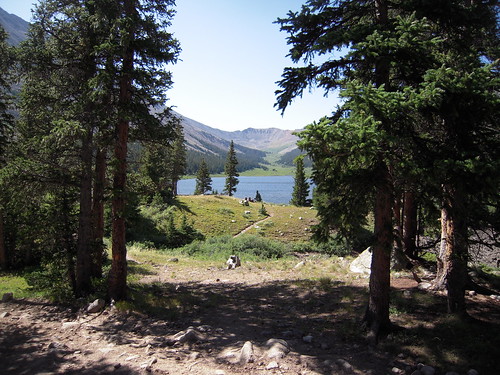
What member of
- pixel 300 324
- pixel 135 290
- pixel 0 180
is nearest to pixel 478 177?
pixel 300 324

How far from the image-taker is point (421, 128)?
21.9 ft

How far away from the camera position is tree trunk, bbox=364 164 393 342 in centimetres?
649

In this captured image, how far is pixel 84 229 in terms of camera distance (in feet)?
33.5

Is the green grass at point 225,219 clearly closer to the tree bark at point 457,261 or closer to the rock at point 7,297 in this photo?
the rock at point 7,297

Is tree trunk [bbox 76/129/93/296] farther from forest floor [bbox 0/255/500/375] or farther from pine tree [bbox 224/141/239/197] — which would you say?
pine tree [bbox 224/141/239/197]

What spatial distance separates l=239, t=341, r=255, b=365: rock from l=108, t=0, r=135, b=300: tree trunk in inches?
202

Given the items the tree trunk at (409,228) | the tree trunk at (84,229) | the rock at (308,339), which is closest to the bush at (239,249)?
the tree trunk at (409,228)

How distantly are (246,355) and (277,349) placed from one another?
0.64m

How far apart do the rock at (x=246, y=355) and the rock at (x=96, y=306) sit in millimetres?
5098

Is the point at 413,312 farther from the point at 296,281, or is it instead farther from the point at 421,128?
the point at 296,281

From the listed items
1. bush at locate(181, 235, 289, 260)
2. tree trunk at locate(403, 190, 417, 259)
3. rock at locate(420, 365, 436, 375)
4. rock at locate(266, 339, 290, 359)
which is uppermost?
tree trunk at locate(403, 190, 417, 259)

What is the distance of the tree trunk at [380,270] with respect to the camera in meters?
6.49

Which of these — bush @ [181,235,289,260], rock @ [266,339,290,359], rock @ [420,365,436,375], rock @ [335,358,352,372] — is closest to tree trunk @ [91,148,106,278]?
rock @ [266,339,290,359]

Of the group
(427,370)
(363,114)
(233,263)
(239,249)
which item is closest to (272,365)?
(427,370)
